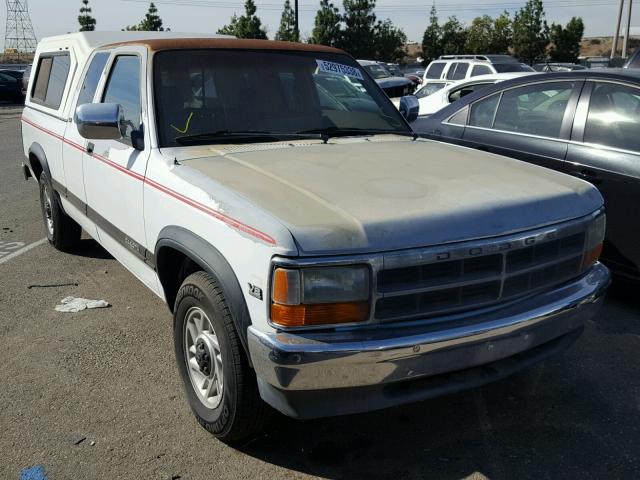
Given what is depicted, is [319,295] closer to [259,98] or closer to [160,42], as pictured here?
[259,98]

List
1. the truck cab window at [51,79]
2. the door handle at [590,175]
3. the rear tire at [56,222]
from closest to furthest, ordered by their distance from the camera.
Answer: the door handle at [590,175] → the truck cab window at [51,79] → the rear tire at [56,222]

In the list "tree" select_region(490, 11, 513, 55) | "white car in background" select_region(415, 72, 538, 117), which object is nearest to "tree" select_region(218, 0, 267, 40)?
"tree" select_region(490, 11, 513, 55)

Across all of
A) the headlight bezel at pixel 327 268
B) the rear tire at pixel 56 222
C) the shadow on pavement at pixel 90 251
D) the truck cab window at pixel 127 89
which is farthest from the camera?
the shadow on pavement at pixel 90 251

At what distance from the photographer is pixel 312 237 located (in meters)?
2.42

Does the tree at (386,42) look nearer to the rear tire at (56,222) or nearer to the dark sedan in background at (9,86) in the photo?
the dark sedan in background at (9,86)

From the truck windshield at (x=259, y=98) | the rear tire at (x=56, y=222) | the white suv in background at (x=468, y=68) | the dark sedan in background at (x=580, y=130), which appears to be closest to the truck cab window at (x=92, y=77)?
the truck windshield at (x=259, y=98)

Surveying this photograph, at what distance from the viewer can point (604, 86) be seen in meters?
4.80

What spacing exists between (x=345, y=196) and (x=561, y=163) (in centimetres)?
273

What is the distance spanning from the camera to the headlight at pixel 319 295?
243 centimetres

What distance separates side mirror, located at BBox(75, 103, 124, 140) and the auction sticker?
1.44m

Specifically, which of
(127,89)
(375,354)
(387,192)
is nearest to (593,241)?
(387,192)

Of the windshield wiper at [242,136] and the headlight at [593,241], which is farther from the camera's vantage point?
the windshield wiper at [242,136]

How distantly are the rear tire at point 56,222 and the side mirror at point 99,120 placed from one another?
7.12 ft

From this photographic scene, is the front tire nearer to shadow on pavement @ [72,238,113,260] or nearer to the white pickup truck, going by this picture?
the white pickup truck
